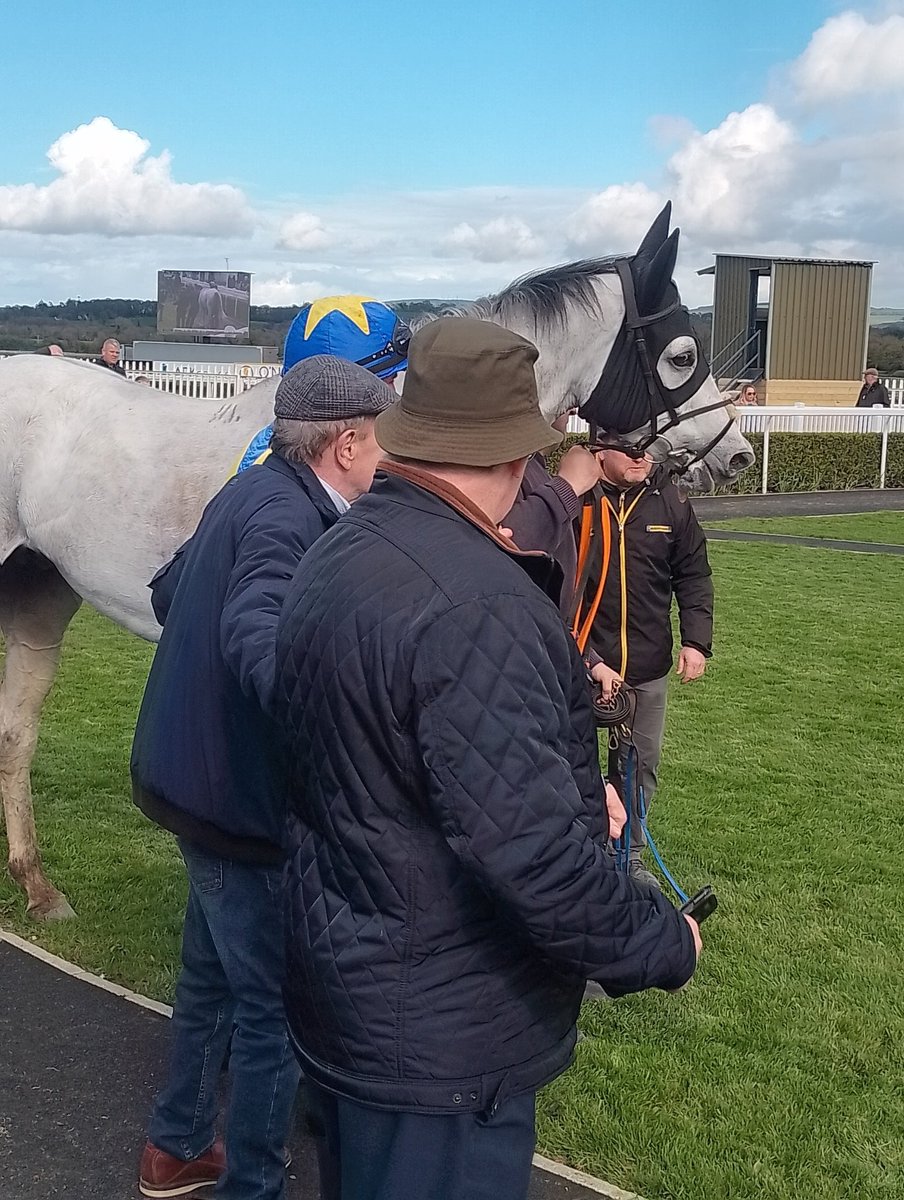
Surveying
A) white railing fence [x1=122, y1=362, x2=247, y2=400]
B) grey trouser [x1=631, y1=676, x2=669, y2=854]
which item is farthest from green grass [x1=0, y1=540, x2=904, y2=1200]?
white railing fence [x1=122, y1=362, x2=247, y2=400]

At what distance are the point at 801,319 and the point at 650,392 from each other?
100 feet

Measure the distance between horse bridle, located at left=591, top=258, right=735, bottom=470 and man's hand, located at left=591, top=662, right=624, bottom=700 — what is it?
821mm

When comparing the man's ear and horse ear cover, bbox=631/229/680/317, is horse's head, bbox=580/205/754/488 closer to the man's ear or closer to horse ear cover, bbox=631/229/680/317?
horse ear cover, bbox=631/229/680/317

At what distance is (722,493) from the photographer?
851 inches

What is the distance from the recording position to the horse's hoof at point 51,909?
15.7 ft

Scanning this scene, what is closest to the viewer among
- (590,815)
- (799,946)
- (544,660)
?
(544,660)

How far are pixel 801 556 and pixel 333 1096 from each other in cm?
1332

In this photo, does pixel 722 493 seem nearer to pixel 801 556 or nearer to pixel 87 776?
pixel 801 556

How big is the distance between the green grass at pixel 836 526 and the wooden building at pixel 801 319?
1417cm

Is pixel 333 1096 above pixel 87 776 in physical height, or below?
above

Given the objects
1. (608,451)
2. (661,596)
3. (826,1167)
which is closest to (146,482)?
(608,451)

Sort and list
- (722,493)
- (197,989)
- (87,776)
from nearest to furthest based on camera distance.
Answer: (197,989), (87,776), (722,493)

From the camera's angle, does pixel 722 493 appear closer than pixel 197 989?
No

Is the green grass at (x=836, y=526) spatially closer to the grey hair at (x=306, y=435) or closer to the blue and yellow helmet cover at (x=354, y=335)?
the blue and yellow helmet cover at (x=354, y=335)
